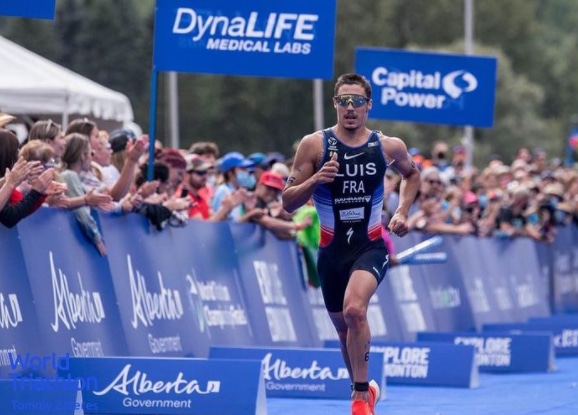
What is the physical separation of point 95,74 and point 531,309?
59.0m

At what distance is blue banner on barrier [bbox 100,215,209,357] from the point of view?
43.4 ft

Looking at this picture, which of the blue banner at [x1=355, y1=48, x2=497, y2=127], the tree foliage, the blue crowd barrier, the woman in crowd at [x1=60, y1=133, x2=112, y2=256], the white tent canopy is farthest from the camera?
the tree foliage

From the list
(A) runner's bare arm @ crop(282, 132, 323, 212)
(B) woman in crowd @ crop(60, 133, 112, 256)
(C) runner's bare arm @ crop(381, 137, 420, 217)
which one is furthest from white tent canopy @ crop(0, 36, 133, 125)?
(A) runner's bare arm @ crop(282, 132, 323, 212)

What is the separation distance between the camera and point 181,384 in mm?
11555

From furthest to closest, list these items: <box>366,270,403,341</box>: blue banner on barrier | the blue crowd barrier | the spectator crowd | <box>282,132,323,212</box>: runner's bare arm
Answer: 1. <box>366,270,403,341</box>: blue banner on barrier
2. the blue crowd barrier
3. the spectator crowd
4. <box>282,132,323,212</box>: runner's bare arm

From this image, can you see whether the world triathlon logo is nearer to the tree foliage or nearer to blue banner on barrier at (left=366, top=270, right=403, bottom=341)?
blue banner on barrier at (left=366, top=270, right=403, bottom=341)

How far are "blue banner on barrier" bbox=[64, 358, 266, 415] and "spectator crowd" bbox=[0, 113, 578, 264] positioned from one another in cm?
133

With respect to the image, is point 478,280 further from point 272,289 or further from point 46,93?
point 46,93

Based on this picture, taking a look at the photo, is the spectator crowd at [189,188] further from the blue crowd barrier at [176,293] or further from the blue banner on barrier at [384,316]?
the blue banner on barrier at [384,316]

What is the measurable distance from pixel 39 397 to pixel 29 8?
11.9 ft

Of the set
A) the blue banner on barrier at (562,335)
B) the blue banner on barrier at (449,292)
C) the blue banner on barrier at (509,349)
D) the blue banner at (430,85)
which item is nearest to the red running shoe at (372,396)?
the blue banner on barrier at (509,349)

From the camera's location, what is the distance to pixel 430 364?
51.0 ft

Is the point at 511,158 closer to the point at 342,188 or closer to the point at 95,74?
the point at 95,74

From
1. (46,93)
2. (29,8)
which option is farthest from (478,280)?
(29,8)
